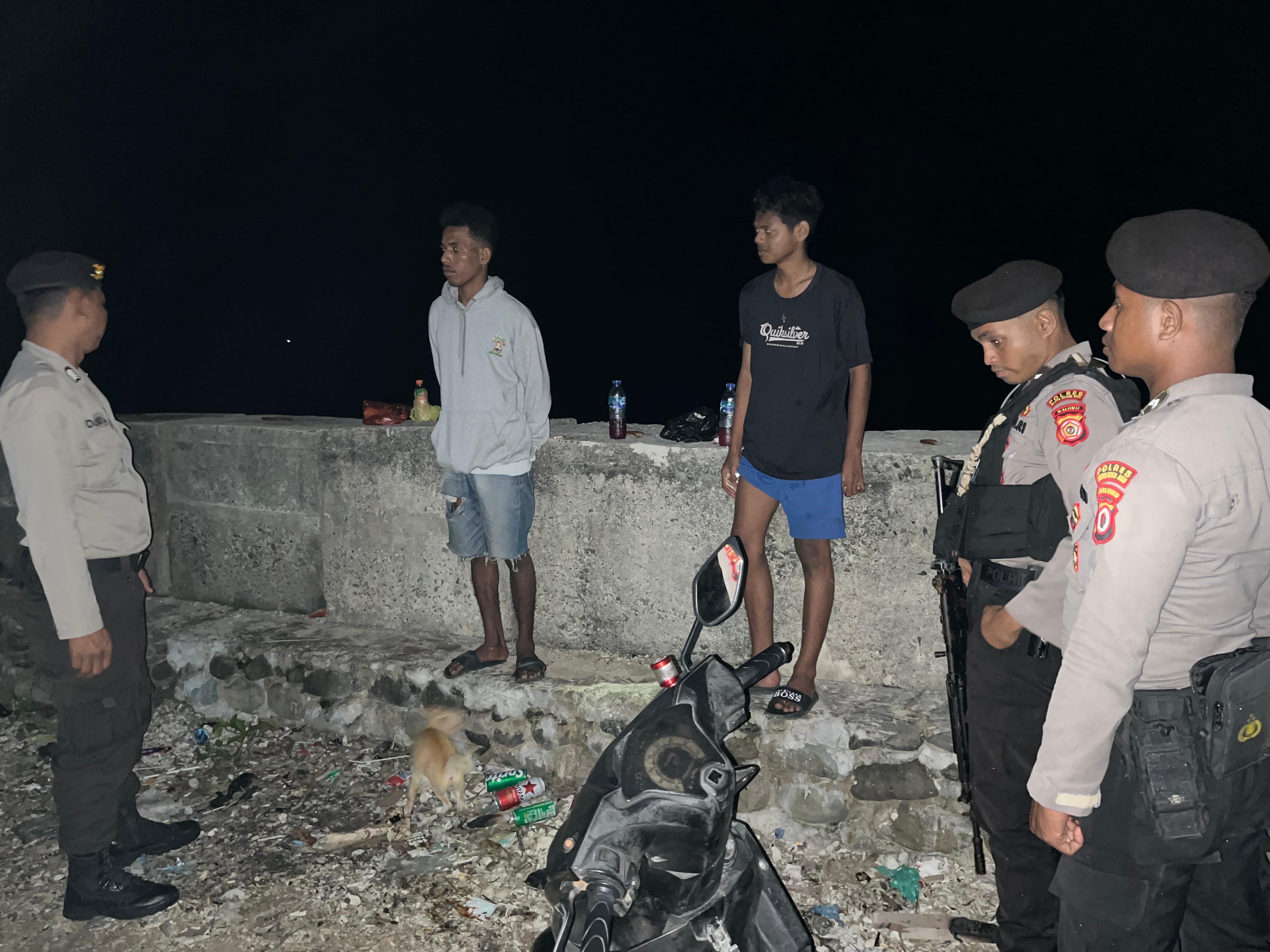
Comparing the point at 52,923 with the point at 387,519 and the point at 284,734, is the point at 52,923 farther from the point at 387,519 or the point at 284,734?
the point at 387,519

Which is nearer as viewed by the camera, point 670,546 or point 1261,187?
point 670,546

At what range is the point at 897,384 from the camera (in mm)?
26203

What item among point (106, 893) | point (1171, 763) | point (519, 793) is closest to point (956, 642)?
point (1171, 763)

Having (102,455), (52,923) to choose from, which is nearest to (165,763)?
(52,923)

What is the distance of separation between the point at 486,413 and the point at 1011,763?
2.40 meters

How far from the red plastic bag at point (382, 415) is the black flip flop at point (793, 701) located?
7.78 feet

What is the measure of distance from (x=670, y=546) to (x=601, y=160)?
22.4 m

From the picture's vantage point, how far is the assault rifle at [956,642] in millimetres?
2730

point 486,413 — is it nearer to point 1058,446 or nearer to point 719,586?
point 719,586

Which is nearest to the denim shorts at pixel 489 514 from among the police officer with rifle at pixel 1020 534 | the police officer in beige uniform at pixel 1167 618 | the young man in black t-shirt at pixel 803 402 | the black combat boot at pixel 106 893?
the young man in black t-shirt at pixel 803 402

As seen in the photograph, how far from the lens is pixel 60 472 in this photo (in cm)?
264

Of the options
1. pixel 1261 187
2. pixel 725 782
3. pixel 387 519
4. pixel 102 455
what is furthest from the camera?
pixel 1261 187

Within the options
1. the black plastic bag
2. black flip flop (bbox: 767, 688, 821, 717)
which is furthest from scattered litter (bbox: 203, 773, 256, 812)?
the black plastic bag

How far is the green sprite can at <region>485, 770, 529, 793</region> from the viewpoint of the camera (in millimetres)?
3494
